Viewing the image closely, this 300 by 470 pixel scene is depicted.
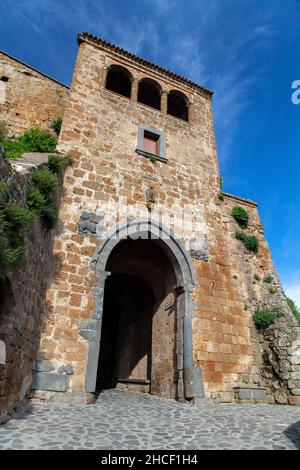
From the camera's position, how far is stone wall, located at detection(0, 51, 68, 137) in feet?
35.8

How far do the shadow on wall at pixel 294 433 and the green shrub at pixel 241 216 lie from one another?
20.4 ft

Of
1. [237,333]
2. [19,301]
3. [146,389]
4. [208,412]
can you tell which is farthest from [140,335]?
A: [19,301]

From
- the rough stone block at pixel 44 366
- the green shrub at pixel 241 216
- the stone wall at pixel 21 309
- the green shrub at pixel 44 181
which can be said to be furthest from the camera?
the green shrub at pixel 241 216

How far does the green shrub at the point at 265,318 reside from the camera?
8.95 meters

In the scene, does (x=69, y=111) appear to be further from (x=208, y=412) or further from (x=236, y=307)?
(x=208, y=412)

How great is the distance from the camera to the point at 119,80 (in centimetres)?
1245

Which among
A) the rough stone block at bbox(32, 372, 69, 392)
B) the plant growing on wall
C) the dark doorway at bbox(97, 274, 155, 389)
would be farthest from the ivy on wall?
the dark doorway at bbox(97, 274, 155, 389)

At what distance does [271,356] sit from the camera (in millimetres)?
8539

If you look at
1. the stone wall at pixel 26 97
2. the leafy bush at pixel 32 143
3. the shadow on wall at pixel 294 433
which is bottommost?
the shadow on wall at pixel 294 433

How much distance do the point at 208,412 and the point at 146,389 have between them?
3519mm

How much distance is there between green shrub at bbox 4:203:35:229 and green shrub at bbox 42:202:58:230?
1.58m

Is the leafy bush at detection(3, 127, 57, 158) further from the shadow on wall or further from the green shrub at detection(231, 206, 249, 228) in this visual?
the shadow on wall

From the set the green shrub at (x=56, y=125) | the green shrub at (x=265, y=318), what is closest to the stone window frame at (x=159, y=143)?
the green shrub at (x=56, y=125)

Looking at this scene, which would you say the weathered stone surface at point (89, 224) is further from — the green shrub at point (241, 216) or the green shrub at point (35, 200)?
the green shrub at point (241, 216)
